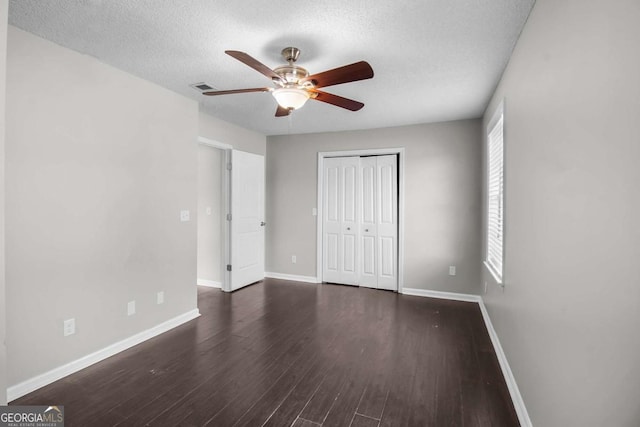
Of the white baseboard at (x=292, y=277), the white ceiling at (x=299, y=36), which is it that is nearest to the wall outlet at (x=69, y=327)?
the white ceiling at (x=299, y=36)

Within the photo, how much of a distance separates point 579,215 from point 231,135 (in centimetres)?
427

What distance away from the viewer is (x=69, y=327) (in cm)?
244

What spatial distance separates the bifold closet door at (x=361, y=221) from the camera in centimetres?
479

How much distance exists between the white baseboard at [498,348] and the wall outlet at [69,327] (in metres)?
3.18

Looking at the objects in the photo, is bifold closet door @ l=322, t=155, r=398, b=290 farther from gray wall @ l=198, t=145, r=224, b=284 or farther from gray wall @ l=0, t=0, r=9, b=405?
gray wall @ l=0, t=0, r=9, b=405

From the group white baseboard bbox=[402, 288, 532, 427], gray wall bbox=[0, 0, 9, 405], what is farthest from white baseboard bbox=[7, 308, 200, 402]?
white baseboard bbox=[402, 288, 532, 427]

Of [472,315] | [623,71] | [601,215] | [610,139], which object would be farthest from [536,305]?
[472,315]

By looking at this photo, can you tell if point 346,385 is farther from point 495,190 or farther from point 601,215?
point 495,190

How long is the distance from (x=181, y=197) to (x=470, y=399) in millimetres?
3200

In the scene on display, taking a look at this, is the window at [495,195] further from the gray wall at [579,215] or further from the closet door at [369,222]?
the closet door at [369,222]

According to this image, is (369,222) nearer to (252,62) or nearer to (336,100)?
(336,100)

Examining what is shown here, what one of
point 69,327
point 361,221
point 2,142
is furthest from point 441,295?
point 2,142

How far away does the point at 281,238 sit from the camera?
5.47 meters

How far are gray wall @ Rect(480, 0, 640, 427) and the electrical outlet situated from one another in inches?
124
